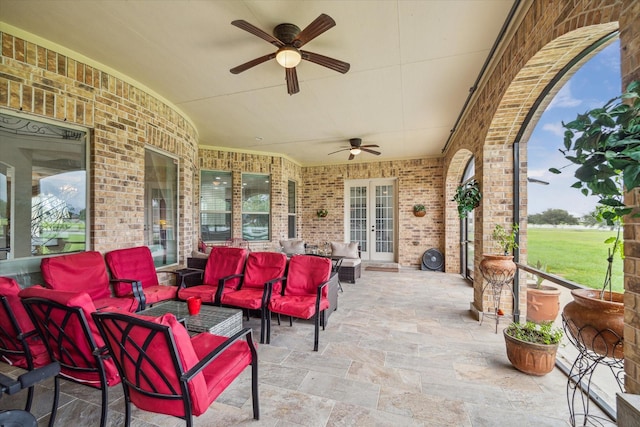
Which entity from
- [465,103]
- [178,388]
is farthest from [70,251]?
[465,103]

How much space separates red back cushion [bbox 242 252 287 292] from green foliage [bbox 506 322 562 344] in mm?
2396

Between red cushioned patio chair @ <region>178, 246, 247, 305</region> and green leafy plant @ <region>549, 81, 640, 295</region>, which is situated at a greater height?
green leafy plant @ <region>549, 81, 640, 295</region>

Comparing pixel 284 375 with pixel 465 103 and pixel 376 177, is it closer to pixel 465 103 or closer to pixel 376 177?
pixel 465 103

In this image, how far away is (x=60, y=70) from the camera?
2.61m

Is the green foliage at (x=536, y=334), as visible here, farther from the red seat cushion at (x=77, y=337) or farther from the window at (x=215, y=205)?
the window at (x=215, y=205)

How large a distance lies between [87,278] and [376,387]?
3.00m

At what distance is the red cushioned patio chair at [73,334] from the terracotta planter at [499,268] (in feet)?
11.1

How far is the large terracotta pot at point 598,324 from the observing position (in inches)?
52.2

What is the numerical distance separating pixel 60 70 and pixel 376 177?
6455 mm

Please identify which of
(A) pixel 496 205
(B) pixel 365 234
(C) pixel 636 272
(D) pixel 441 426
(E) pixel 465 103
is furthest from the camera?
(B) pixel 365 234

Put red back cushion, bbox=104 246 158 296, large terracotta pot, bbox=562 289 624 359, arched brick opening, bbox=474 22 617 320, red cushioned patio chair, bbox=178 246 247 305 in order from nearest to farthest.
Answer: large terracotta pot, bbox=562 289 624 359
arched brick opening, bbox=474 22 617 320
red back cushion, bbox=104 246 158 296
red cushioned patio chair, bbox=178 246 247 305

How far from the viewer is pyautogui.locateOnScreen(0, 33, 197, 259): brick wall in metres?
2.39

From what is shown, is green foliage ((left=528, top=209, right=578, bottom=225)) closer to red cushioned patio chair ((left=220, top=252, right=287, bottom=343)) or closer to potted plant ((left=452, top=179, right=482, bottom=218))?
potted plant ((left=452, top=179, right=482, bottom=218))

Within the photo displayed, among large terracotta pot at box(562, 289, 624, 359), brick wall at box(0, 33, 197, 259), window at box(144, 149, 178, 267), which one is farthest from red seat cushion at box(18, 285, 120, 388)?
large terracotta pot at box(562, 289, 624, 359)
